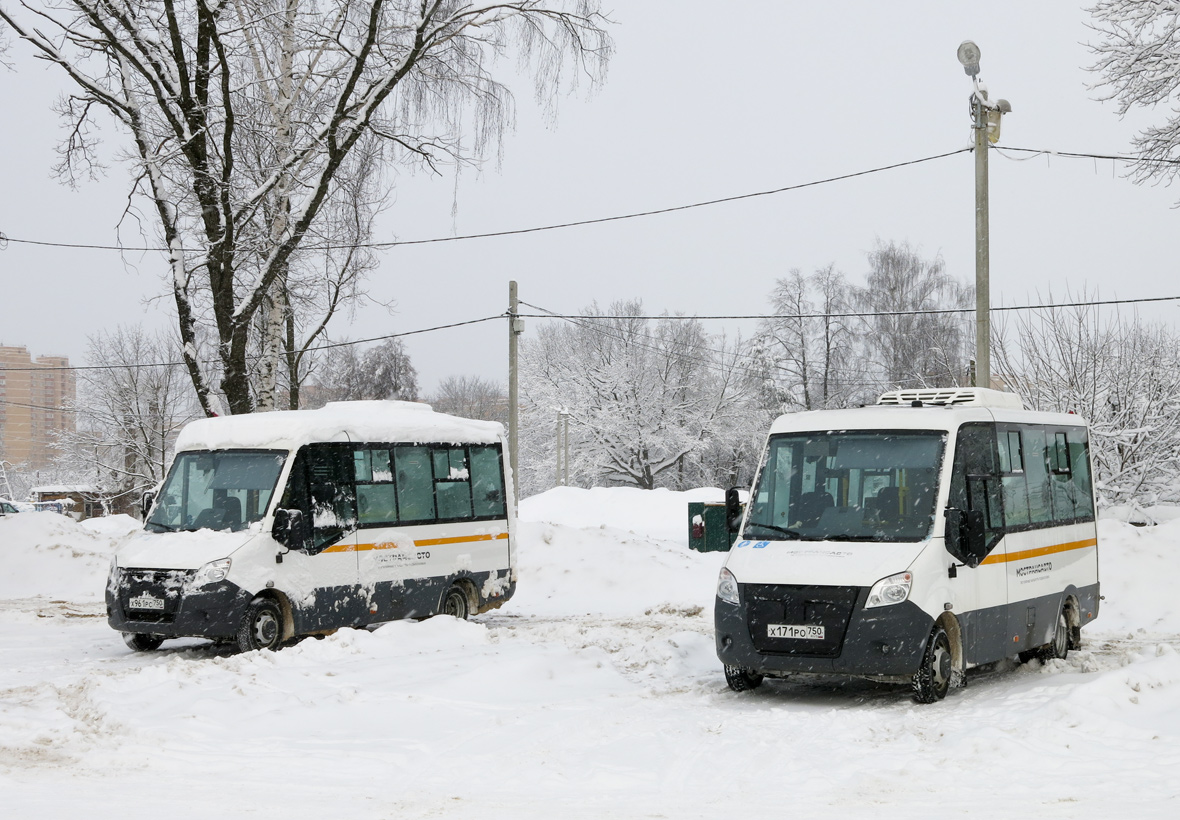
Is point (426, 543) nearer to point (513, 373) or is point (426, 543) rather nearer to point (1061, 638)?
point (1061, 638)

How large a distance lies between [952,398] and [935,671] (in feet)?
9.27

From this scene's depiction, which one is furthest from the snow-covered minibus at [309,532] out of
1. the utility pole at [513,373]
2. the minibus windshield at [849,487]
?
the utility pole at [513,373]

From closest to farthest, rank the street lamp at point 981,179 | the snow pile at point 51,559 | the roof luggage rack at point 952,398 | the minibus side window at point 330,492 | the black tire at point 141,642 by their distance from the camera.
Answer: the roof luggage rack at point 952,398 → the black tire at point 141,642 → the minibus side window at point 330,492 → the street lamp at point 981,179 → the snow pile at point 51,559

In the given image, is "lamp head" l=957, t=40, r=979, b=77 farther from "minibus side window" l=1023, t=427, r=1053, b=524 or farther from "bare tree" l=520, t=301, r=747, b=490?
"bare tree" l=520, t=301, r=747, b=490

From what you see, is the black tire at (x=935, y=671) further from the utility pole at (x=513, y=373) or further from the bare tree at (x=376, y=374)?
Result: the bare tree at (x=376, y=374)

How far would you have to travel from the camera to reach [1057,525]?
39.7 ft

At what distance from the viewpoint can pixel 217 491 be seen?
1330 cm

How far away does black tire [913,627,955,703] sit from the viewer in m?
9.62

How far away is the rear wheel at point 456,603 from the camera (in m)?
15.2

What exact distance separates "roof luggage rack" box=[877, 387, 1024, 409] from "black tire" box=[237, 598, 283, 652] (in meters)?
6.53

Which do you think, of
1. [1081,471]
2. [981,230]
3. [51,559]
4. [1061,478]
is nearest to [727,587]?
[1061,478]

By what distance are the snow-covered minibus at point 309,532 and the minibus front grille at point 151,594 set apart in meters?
0.01

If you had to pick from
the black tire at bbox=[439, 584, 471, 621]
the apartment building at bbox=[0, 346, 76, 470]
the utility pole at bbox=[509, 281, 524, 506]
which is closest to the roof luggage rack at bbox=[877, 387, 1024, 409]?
the black tire at bbox=[439, 584, 471, 621]

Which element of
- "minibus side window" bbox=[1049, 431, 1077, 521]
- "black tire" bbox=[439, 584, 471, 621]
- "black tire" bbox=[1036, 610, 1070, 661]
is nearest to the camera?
"black tire" bbox=[1036, 610, 1070, 661]
